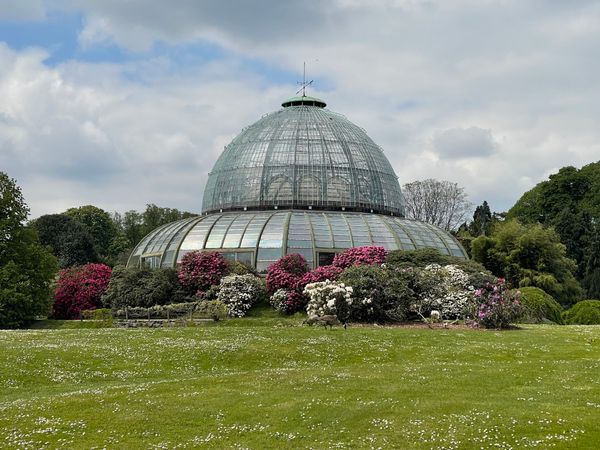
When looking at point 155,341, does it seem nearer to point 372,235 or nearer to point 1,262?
point 1,262

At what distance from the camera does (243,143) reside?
6794 centimetres

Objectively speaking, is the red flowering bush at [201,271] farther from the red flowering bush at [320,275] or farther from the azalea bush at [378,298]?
the azalea bush at [378,298]

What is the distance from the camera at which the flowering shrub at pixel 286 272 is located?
47.1m

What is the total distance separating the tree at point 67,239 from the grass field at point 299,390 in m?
54.5

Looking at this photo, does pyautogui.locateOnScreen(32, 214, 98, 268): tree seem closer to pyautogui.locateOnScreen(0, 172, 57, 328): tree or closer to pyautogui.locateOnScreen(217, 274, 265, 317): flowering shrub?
pyautogui.locateOnScreen(0, 172, 57, 328): tree

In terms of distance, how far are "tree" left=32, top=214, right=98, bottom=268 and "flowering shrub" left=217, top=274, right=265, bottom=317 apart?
1612 inches

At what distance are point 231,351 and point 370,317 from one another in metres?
14.7

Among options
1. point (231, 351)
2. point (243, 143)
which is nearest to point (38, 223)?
point (243, 143)

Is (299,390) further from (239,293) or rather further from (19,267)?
(19,267)

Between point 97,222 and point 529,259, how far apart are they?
2641 inches

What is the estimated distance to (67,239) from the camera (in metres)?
87.0

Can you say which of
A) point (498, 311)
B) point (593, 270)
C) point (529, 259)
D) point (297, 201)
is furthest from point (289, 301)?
point (593, 270)

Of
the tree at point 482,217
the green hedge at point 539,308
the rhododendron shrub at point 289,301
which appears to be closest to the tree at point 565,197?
the tree at point 482,217

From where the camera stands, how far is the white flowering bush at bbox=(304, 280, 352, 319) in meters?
39.8
